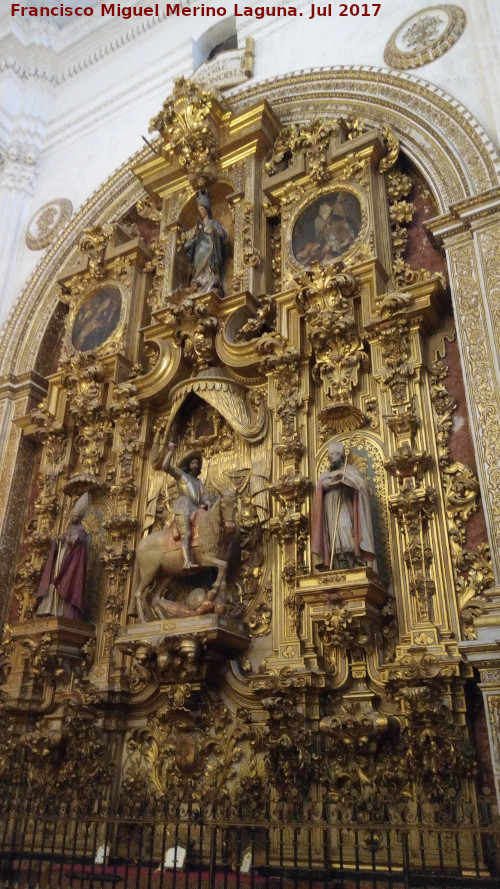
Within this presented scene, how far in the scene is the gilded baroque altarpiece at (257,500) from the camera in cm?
652

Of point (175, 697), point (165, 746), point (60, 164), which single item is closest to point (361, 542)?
point (175, 697)

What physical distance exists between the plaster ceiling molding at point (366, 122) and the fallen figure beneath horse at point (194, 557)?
4.21 m

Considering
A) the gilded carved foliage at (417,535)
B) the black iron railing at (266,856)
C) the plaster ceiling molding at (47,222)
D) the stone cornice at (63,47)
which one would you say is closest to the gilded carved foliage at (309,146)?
the plaster ceiling molding at (47,222)

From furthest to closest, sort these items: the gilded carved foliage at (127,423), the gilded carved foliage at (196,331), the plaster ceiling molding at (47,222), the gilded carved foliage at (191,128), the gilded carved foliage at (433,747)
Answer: the plaster ceiling molding at (47,222) → the gilded carved foliage at (191,128) → the gilded carved foliage at (127,423) → the gilded carved foliage at (196,331) → the gilded carved foliage at (433,747)

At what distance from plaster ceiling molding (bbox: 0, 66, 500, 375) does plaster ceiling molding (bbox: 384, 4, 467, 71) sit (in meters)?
0.30

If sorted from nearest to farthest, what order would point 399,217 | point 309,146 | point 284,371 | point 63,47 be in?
1. point 284,371
2. point 399,217
3. point 309,146
4. point 63,47

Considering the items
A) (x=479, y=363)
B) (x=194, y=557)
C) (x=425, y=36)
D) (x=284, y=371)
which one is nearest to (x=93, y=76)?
(x=425, y=36)

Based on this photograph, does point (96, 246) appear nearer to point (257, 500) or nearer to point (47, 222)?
point (47, 222)

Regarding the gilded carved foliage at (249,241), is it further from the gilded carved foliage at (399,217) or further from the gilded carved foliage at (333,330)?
the gilded carved foliage at (399,217)

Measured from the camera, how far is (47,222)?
12852 mm

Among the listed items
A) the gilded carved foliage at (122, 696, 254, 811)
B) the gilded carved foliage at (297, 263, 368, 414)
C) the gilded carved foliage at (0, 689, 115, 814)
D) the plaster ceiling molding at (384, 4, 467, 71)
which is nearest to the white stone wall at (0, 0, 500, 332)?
the plaster ceiling molding at (384, 4, 467, 71)

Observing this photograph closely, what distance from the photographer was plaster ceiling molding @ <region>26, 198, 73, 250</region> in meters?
12.6

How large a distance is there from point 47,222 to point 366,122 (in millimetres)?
5970

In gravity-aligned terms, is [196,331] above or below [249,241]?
below
